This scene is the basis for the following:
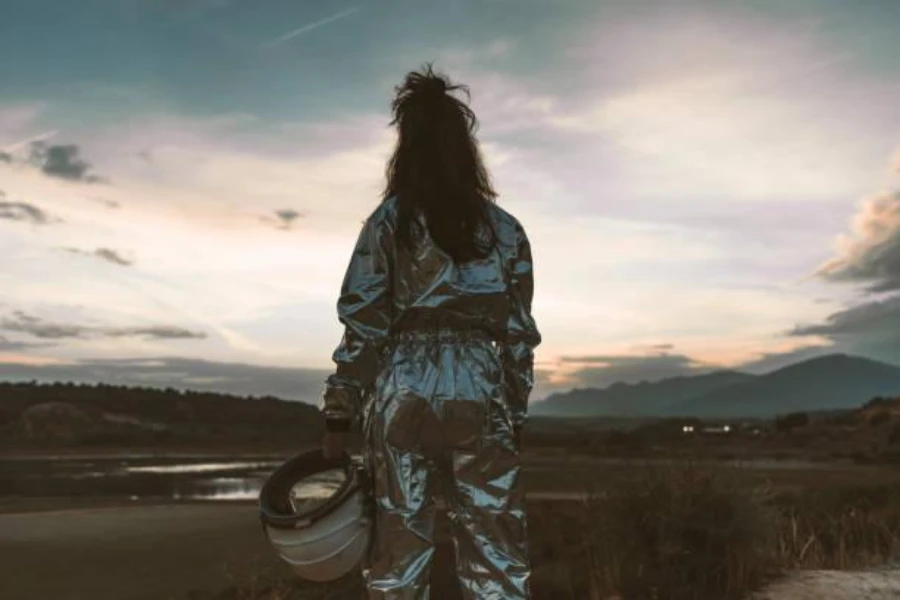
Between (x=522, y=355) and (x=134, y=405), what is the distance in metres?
44.7

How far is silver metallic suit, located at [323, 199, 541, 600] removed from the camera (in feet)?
12.3

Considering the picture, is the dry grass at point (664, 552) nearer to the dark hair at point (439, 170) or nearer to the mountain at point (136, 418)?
the dark hair at point (439, 170)

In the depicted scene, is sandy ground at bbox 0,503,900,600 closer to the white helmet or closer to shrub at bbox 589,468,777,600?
Answer: shrub at bbox 589,468,777,600

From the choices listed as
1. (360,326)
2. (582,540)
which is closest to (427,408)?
(360,326)

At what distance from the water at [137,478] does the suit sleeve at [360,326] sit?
8590 mm

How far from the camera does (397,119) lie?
408 centimetres

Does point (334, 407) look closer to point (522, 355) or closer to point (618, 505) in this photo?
point (522, 355)

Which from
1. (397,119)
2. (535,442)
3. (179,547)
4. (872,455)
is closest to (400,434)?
(397,119)

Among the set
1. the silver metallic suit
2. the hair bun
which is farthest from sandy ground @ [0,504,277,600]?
the hair bun

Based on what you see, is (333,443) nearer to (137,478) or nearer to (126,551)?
(126,551)

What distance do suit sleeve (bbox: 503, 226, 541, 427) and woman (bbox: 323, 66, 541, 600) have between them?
1.0 inches

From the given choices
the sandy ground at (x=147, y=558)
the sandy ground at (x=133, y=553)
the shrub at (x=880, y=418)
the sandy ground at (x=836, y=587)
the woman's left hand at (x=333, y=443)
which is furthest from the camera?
the shrub at (x=880, y=418)

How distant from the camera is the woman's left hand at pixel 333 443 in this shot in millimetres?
3875

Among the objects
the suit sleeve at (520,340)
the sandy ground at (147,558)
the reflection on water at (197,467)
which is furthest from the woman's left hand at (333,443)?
the reflection on water at (197,467)
